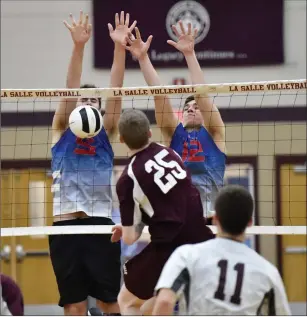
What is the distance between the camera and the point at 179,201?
5719mm

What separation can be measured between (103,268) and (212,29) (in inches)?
315

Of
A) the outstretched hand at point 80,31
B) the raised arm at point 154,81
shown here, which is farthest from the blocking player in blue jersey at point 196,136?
the outstretched hand at point 80,31

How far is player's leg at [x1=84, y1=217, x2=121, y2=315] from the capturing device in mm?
7277

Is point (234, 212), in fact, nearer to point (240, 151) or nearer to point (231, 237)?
point (231, 237)

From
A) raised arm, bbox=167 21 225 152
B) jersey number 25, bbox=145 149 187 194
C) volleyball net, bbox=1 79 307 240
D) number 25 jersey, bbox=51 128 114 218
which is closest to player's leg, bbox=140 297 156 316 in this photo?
jersey number 25, bbox=145 149 187 194

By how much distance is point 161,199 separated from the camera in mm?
5707

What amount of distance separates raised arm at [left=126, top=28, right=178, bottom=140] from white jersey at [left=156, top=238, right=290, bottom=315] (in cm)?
305

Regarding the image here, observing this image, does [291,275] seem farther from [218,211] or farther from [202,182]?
[218,211]

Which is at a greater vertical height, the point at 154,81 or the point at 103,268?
the point at 154,81

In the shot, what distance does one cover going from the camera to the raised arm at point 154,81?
24.4ft

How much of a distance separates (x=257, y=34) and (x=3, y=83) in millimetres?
4018

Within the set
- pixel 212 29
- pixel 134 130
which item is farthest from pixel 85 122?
pixel 212 29

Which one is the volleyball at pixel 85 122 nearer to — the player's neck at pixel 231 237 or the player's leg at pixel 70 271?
the player's leg at pixel 70 271

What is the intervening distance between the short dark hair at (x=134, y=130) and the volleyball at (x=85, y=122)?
131cm
